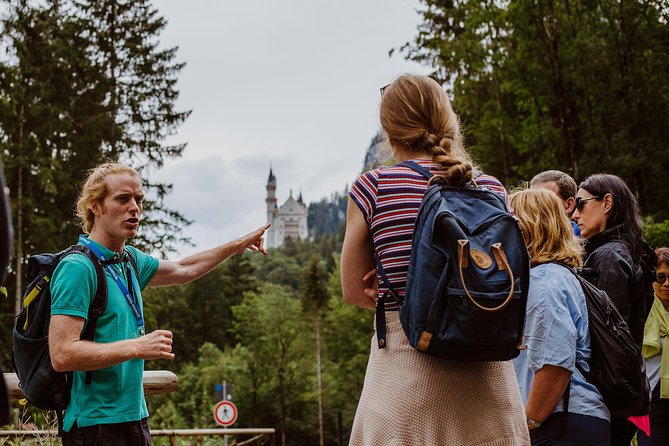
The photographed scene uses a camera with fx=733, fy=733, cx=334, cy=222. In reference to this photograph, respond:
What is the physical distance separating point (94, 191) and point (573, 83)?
1645cm

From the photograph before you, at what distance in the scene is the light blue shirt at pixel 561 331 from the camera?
9.09ft

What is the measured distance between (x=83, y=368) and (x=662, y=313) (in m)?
3.55

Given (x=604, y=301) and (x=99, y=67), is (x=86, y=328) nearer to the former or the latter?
(x=604, y=301)

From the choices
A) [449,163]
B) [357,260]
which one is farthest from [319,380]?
[449,163]

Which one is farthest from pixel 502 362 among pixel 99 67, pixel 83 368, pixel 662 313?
pixel 99 67

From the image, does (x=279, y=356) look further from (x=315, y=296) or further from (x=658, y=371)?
(x=658, y=371)

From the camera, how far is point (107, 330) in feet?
9.27

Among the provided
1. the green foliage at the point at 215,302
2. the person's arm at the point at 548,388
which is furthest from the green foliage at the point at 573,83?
the green foliage at the point at 215,302

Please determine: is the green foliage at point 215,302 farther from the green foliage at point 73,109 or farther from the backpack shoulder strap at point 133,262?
the backpack shoulder strap at point 133,262

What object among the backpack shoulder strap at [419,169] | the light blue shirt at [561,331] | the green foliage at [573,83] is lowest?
the light blue shirt at [561,331]

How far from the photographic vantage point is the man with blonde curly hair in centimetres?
265

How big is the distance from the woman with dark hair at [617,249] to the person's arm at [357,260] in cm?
152

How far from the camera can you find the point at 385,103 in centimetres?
238

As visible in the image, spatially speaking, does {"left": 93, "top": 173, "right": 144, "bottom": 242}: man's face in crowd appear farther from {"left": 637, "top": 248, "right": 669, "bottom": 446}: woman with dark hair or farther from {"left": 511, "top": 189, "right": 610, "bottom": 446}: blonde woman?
{"left": 637, "top": 248, "right": 669, "bottom": 446}: woman with dark hair
